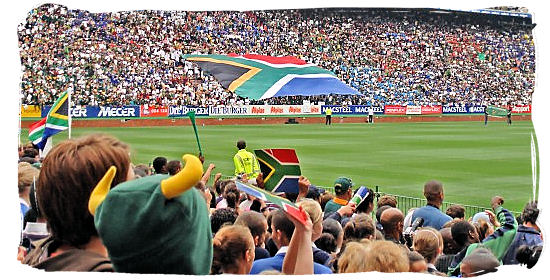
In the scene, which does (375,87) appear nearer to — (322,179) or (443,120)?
(443,120)

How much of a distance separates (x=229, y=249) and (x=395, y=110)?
37772mm

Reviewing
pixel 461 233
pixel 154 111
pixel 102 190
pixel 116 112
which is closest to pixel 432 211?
pixel 461 233

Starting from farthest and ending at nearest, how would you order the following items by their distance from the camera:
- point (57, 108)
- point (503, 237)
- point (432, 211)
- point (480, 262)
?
point (432, 211) < point (57, 108) < point (503, 237) < point (480, 262)

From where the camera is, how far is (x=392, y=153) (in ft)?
65.6

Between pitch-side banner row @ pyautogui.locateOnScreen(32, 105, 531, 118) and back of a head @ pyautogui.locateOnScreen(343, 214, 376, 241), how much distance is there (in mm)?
21585

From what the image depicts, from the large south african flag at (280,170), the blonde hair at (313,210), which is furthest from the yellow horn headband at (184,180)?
the large south african flag at (280,170)

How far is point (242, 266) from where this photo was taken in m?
2.94

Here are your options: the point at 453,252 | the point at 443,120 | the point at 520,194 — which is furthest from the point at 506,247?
the point at 443,120

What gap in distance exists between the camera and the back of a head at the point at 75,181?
1862 mm

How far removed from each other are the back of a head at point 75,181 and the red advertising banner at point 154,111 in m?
30.6

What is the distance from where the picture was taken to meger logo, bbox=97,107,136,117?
1128 inches

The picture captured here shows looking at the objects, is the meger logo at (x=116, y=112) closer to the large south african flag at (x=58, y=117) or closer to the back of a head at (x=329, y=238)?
the large south african flag at (x=58, y=117)

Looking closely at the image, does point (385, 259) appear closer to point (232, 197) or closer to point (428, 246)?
point (428, 246)

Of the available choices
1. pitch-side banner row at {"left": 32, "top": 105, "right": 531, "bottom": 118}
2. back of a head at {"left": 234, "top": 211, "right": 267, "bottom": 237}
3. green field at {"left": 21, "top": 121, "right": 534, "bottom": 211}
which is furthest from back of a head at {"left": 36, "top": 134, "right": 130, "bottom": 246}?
pitch-side banner row at {"left": 32, "top": 105, "right": 531, "bottom": 118}
